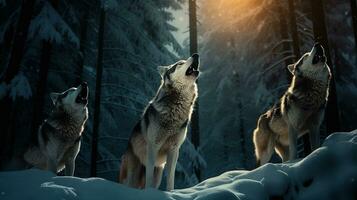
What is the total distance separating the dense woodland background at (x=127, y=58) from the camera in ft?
36.9

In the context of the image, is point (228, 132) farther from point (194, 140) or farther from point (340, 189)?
point (340, 189)

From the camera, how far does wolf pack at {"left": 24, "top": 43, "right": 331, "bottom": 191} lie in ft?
20.9

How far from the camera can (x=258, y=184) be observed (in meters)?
4.79

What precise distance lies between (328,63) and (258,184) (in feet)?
22.5

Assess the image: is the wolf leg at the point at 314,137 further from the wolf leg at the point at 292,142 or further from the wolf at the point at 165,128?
the wolf at the point at 165,128

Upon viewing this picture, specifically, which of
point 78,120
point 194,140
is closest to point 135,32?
point 194,140

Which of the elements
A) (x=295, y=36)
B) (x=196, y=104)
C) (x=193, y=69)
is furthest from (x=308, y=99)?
(x=196, y=104)

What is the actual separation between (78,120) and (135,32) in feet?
32.1

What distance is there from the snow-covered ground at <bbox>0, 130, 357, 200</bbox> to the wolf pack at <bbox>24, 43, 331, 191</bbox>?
1340 millimetres

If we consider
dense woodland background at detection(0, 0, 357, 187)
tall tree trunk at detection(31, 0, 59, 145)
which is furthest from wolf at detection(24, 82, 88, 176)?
tall tree trunk at detection(31, 0, 59, 145)

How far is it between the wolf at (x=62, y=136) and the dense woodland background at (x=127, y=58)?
98cm

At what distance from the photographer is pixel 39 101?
460 inches

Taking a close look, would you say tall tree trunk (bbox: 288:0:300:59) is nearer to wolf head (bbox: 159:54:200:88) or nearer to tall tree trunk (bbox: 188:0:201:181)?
tall tree trunk (bbox: 188:0:201:181)

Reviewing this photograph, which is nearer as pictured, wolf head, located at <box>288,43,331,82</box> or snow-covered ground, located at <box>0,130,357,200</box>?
snow-covered ground, located at <box>0,130,357,200</box>
